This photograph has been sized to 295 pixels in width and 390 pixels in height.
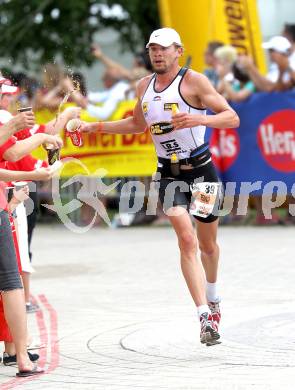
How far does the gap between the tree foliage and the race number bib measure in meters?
17.3

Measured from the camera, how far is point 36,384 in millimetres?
6762

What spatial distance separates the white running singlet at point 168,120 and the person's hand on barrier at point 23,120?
150cm

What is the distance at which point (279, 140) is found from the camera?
1581cm

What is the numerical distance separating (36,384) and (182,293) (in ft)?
12.6

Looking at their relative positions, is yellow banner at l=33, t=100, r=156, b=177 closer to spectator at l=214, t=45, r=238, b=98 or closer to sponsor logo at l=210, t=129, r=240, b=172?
sponsor logo at l=210, t=129, r=240, b=172

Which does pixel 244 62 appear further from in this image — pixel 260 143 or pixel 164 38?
pixel 164 38

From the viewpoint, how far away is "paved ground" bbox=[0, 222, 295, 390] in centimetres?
678

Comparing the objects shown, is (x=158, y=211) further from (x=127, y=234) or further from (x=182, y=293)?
(x=182, y=293)

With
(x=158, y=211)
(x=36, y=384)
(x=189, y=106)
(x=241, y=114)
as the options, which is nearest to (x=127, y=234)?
(x=158, y=211)

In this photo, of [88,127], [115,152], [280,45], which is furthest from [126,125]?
[115,152]

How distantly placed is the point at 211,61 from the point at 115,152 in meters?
2.35

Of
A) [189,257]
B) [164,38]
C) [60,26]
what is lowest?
[189,257]

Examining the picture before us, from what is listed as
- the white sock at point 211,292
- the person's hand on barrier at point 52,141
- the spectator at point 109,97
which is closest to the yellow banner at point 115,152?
the spectator at point 109,97

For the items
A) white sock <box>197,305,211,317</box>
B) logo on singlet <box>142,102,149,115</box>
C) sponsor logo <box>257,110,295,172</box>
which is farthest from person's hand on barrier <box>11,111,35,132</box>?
sponsor logo <box>257,110,295,172</box>
